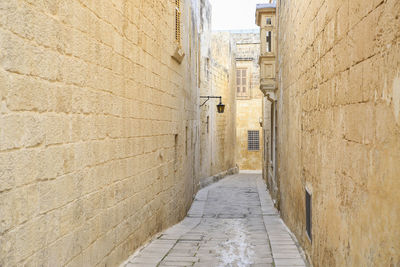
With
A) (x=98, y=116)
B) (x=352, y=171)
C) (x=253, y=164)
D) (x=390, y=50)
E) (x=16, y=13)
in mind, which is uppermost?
(x=16, y=13)

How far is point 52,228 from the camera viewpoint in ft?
10.9

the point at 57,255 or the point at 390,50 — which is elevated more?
the point at 390,50

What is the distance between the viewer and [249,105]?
30.3 metres

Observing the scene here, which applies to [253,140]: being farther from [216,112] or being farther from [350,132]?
[350,132]

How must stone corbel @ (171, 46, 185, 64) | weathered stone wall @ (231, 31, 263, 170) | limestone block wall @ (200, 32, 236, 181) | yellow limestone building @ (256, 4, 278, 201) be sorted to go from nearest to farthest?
stone corbel @ (171, 46, 185, 64) → yellow limestone building @ (256, 4, 278, 201) → limestone block wall @ (200, 32, 236, 181) → weathered stone wall @ (231, 31, 263, 170)

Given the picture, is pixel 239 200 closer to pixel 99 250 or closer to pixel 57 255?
pixel 99 250

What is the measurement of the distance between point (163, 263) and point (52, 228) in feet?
8.44

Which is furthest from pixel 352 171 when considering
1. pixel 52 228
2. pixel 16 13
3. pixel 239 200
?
pixel 239 200

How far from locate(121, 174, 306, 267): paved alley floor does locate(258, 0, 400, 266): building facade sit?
602mm

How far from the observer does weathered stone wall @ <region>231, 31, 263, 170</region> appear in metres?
30.0

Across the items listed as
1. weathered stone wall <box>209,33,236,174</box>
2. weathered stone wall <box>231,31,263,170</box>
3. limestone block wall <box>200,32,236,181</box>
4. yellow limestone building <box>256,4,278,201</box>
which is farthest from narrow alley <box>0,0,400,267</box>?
weathered stone wall <box>231,31,263,170</box>

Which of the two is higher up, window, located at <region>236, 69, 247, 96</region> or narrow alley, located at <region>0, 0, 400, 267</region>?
window, located at <region>236, 69, 247, 96</region>

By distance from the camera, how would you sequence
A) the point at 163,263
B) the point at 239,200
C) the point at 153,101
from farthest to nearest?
the point at 239,200, the point at 153,101, the point at 163,263

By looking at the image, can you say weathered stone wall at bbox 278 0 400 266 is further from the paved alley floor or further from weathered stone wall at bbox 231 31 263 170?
weathered stone wall at bbox 231 31 263 170
